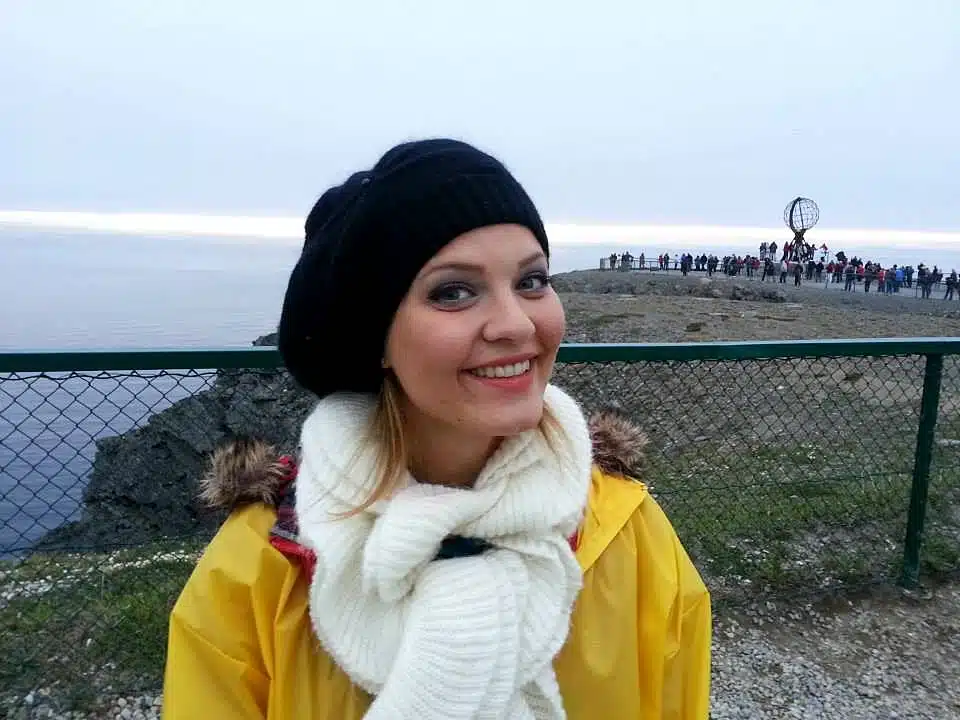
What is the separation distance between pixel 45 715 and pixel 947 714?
3.52 metres

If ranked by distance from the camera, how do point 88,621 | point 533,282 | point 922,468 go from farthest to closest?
point 922,468 → point 88,621 → point 533,282

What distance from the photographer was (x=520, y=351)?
54.4 inches

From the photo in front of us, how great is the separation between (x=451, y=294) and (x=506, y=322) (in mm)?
117

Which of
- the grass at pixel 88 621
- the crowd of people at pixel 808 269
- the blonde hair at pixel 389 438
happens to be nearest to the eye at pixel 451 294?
the blonde hair at pixel 389 438

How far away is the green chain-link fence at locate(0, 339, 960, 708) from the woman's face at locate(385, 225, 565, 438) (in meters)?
0.63

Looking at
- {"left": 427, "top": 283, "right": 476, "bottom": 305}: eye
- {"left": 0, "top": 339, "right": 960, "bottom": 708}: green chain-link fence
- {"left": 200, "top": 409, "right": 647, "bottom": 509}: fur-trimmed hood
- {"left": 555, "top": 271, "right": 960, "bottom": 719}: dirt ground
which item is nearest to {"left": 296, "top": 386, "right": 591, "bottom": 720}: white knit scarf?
{"left": 200, "top": 409, "right": 647, "bottom": 509}: fur-trimmed hood

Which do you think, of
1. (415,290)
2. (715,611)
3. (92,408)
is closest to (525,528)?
(415,290)

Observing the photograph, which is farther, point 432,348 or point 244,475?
point 244,475

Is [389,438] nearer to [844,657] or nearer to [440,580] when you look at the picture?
[440,580]

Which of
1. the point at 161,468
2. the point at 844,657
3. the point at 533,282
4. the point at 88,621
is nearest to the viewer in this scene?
the point at 533,282

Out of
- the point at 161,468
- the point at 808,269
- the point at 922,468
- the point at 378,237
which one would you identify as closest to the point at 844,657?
the point at 922,468

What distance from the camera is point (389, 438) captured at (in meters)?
1.50

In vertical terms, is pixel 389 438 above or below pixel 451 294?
below

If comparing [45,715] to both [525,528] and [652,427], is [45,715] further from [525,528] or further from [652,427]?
[652,427]
